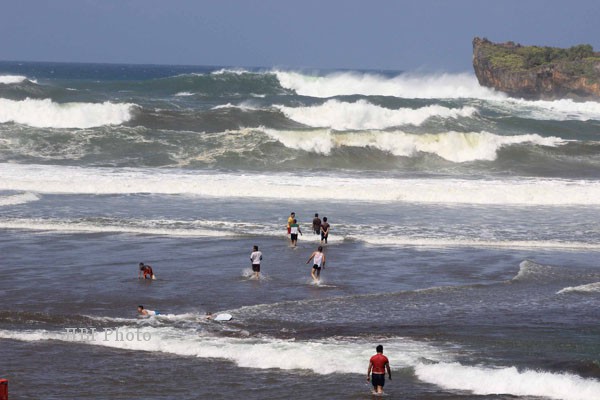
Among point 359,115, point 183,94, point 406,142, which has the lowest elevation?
point 406,142

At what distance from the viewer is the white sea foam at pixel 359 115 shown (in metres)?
53.2

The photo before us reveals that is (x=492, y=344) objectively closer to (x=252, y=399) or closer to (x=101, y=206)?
(x=252, y=399)

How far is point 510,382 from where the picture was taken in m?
12.5

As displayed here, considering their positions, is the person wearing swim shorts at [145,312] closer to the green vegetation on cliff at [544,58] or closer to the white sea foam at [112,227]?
the white sea foam at [112,227]

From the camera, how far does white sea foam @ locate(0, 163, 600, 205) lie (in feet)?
102

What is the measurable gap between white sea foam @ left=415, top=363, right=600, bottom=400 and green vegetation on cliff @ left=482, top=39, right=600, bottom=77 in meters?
69.4

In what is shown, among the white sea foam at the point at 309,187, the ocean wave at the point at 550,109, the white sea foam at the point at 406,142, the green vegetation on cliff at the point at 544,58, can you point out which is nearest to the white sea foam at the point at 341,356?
the white sea foam at the point at 309,187

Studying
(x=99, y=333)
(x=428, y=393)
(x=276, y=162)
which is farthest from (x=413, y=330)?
(x=276, y=162)

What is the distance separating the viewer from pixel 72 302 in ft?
54.3

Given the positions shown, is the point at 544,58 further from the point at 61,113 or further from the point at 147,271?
the point at 147,271

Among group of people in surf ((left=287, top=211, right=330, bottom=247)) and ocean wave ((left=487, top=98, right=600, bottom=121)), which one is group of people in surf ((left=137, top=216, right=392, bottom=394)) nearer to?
group of people in surf ((left=287, top=211, right=330, bottom=247))

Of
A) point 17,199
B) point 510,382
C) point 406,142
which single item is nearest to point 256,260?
point 510,382

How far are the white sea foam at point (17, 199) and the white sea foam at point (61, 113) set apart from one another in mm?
19547

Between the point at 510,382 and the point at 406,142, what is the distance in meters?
32.9
